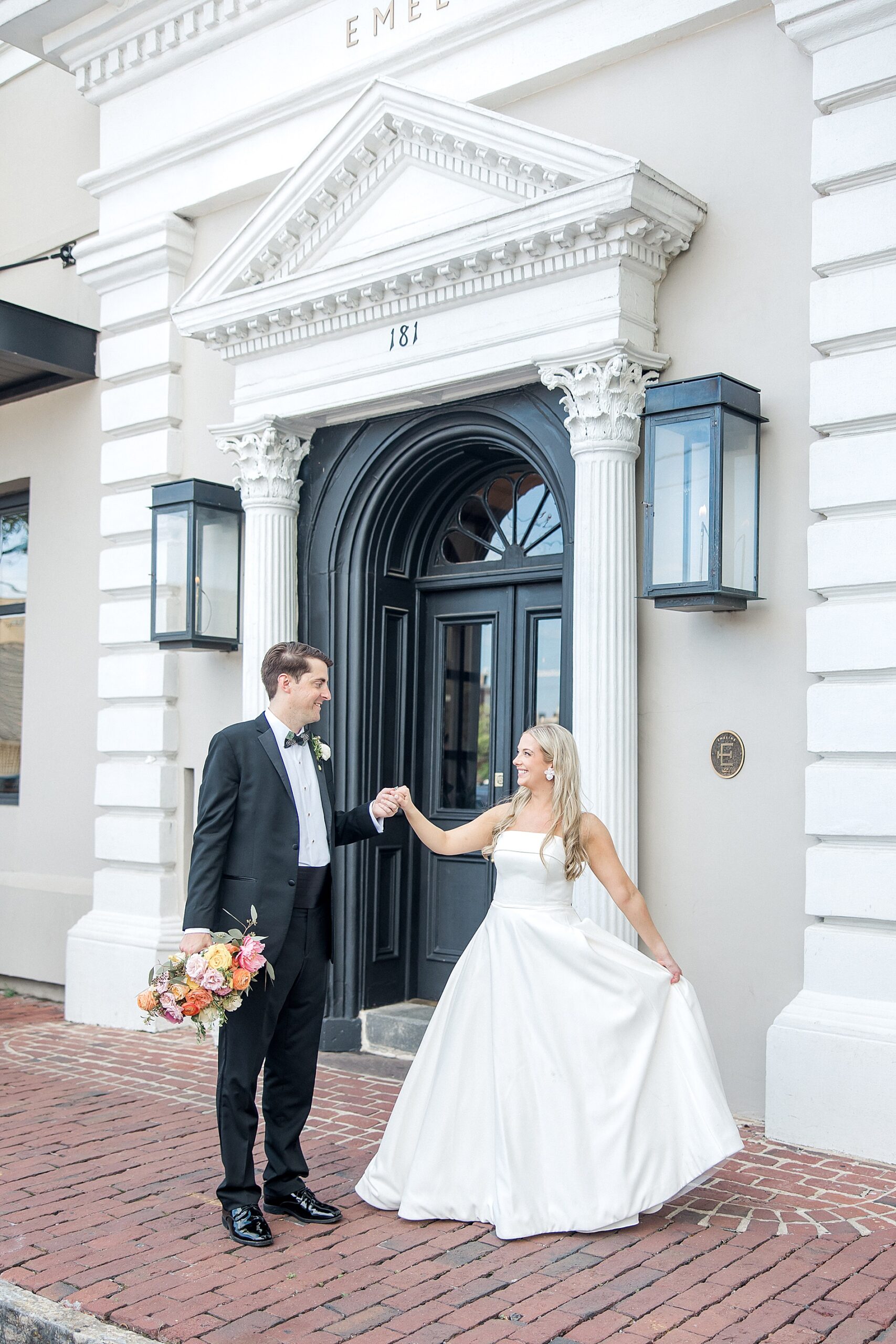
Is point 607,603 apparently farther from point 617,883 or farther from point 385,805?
point 385,805

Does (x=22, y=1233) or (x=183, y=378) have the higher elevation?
(x=183, y=378)

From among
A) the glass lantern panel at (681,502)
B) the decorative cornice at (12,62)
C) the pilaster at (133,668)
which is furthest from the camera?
the decorative cornice at (12,62)

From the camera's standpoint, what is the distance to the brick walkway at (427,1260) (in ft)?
12.7

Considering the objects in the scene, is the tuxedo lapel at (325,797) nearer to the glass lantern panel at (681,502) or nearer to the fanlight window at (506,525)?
the glass lantern panel at (681,502)

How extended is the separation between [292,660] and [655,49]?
401 cm

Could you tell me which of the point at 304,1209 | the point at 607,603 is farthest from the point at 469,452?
the point at 304,1209

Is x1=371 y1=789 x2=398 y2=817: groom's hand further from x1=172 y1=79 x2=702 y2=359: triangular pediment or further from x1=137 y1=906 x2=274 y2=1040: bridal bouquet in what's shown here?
x1=172 y1=79 x2=702 y2=359: triangular pediment

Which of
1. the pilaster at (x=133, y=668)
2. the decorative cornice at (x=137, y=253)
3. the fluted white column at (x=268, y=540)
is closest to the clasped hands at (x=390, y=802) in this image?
the fluted white column at (x=268, y=540)

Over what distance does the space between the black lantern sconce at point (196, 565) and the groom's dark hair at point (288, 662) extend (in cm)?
347

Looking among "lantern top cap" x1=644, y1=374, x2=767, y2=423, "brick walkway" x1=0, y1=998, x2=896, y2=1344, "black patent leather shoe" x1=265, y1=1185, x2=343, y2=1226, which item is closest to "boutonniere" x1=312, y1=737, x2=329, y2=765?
"black patent leather shoe" x1=265, y1=1185, x2=343, y2=1226

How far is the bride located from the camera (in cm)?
454

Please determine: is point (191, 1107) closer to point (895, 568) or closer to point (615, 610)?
point (615, 610)

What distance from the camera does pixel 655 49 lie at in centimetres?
673

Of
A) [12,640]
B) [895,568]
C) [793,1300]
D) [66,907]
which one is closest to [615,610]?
[895,568]
